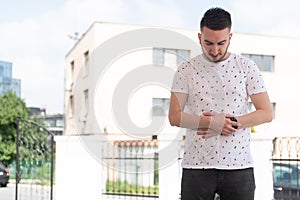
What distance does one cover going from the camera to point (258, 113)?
1907 mm

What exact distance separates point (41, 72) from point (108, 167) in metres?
6.97

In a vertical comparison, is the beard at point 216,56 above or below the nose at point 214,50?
below

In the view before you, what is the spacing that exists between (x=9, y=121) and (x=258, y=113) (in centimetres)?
2184

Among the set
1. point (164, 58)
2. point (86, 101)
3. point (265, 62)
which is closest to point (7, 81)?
point (86, 101)

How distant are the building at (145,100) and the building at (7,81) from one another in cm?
267

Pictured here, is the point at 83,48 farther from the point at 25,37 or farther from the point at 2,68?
the point at 25,37

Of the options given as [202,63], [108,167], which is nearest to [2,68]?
[108,167]

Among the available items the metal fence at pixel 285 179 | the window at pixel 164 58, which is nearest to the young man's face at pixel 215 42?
the metal fence at pixel 285 179

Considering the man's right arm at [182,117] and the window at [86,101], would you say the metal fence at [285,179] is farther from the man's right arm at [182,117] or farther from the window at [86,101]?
the window at [86,101]

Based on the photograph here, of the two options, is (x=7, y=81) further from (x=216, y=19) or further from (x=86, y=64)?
(x=216, y=19)

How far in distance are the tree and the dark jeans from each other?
20914mm

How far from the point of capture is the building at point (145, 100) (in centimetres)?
627

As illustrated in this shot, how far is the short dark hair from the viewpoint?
185cm

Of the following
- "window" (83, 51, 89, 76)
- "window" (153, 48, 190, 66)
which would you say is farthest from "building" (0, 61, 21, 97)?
"window" (153, 48, 190, 66)
